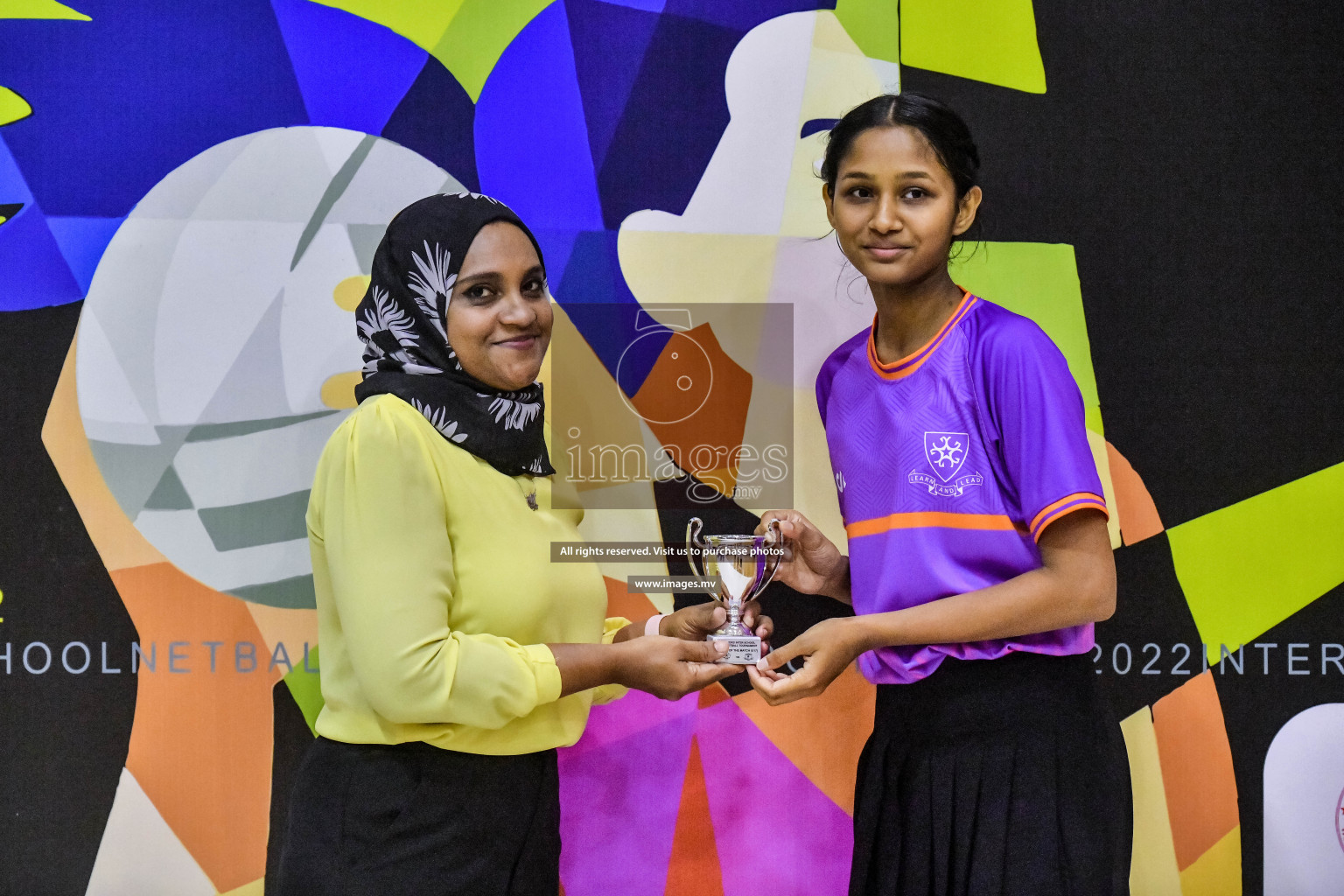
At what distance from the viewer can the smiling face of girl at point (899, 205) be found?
5.71 feet

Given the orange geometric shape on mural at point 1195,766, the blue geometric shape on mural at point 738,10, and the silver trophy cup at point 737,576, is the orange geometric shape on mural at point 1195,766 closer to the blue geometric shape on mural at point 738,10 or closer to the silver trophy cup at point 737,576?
the silver trophy cup at point 737,576

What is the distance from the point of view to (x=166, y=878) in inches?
91.0

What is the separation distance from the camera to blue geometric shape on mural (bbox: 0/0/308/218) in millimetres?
2340

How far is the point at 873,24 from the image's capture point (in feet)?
7.89

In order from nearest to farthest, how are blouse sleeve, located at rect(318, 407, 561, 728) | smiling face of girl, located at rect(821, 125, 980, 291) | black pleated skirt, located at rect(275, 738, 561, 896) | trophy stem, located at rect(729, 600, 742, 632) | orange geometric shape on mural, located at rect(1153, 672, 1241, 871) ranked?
blouse sleeve, located at rect(318, 407, 561, 728)
black pleated skirt, located at rect(275, 738, 561, 896)
smiling face of girl, located at rect(821, 125, 980, 291)
trophy stem, located at rect(729, 600, 742, 632)
orange geometric shape on mural, located at rect(1153, 672, 1241, 871)

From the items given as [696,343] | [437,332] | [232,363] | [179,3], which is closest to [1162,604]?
[696,343]

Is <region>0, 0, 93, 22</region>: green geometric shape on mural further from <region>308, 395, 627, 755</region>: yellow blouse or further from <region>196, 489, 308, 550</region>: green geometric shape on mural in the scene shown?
<region>308, 395, 627, 755</region>: yellow blouse

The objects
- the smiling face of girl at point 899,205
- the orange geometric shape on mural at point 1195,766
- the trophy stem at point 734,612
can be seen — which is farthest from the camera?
the orange geometric shape on mural at point 1195,766

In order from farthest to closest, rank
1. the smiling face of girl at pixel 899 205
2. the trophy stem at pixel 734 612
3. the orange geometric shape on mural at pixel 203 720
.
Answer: the orange geometric shape on mural at pixel 203 720 < the trophy stem at pixel 734 612 < the smiling face of girl at pixel 899 205

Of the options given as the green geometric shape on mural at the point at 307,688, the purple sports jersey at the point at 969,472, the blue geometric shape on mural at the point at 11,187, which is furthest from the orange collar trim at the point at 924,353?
the blue geometric shape on mural at the point at 11,187

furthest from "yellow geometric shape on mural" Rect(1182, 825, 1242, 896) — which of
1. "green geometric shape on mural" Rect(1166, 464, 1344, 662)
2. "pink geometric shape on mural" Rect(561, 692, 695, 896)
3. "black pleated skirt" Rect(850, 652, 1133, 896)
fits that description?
"pink geometric shape on mural" Rect(561, 692, 695, 896)

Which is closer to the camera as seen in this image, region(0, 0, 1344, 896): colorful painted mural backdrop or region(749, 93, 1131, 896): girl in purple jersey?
region(749, 93, 1131, 896): girl in purple jersey

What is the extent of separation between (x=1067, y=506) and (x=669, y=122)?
136 cm

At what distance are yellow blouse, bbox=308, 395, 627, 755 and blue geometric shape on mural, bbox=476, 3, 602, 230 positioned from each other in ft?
2.88
